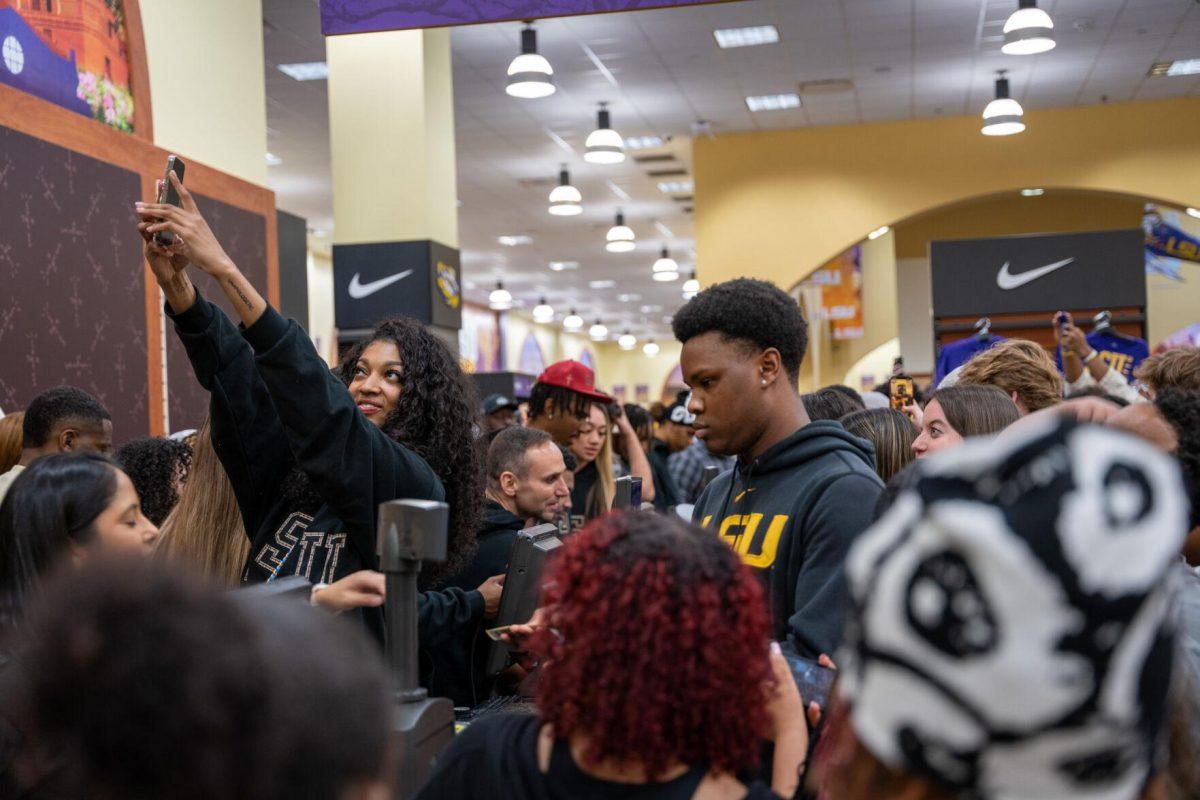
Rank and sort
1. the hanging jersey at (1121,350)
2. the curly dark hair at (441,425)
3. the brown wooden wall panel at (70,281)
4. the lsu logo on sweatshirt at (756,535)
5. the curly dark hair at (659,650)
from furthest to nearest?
the hanging jersey at (1121,350), the brown wooden wall panel at (70,281), the curly dark hair at (441,425), the lsu logo on sweatshirt at (756,535), the curly dark hair at (659,650)

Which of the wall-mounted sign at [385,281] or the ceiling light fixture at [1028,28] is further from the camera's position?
the wall-mounted sign at [385,281]

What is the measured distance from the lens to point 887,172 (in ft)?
45.6

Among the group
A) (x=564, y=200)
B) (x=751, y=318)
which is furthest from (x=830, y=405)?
(x=564, y=200)

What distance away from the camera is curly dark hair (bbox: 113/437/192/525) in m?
3.75

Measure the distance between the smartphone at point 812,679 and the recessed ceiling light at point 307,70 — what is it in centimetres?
970

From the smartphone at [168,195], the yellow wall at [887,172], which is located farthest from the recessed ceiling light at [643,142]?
the smartphone at [168,195]

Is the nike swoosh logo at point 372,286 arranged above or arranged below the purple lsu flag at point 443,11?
below


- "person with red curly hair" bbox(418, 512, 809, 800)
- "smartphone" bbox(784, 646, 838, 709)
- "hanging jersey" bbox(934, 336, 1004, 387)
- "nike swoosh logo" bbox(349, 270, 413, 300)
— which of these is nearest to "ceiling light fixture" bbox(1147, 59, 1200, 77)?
"hanging jersey" bbox(934, 336, 1004, 387)

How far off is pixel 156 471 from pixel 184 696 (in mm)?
3198

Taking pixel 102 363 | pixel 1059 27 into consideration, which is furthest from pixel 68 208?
pixel 1059 27

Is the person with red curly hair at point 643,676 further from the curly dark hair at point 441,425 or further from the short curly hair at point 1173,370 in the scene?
the short curly hair at point 1173,370

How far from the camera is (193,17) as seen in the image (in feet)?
22.5

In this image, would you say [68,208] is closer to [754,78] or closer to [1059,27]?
[754,78]

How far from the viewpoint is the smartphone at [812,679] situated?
1.58 m
